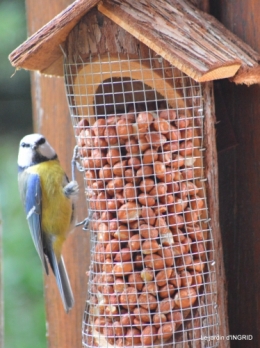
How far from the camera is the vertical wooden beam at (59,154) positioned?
90.2 inches

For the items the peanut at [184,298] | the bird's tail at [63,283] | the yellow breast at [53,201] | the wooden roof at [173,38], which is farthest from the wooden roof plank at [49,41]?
the peanut at [184,298]

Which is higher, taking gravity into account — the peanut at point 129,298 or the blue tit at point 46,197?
the blue tit at point 46,197

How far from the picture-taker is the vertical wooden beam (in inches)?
90.2

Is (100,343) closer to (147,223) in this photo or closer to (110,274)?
(110,274)

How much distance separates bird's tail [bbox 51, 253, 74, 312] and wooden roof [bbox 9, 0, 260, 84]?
69 centimetres

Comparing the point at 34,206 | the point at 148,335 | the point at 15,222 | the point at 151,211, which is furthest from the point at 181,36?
the point at 15,222

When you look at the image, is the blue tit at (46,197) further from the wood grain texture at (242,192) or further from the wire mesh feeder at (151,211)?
the wood grain texture at (242,192)

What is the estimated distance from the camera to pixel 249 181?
6.98 feet

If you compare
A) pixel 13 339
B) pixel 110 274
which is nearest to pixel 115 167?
pixel 110 274

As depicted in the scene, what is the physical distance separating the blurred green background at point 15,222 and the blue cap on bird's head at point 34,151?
843mm

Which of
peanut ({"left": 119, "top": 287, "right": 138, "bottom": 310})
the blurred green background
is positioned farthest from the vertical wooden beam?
the blurred green background

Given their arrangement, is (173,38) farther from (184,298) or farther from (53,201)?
(53,201)

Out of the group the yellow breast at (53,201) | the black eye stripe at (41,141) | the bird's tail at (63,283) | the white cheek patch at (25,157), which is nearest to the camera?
the bird's tail at (63,283)

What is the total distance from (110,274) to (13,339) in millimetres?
1786
